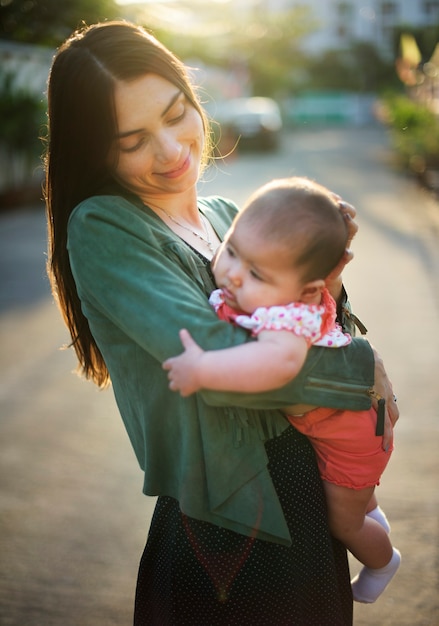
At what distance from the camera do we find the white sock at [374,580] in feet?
6.05

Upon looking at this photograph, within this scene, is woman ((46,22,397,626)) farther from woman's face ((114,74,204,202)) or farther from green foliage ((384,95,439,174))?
green foliage ((384,95,439,174))

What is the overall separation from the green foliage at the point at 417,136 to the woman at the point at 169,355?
38.3 feet

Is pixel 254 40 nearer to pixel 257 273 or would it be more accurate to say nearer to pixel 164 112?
pixel 164 112

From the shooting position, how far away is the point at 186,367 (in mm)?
1323

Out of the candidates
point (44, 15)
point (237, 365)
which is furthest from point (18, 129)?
point (237, 365)

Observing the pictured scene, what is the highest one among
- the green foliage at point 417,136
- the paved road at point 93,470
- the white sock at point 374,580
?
the white sock at point 374,580

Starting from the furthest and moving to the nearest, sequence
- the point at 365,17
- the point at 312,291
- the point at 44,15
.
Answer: the point at 365,17 < the point at 44,15 < the point at 312,291

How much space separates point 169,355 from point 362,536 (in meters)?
0.68

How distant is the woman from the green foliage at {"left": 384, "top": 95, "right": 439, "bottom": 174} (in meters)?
11.7

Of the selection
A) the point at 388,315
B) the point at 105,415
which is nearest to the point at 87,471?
the point at 105,415

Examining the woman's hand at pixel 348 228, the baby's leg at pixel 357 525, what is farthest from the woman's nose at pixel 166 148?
the baby's leg at pixel 357 525

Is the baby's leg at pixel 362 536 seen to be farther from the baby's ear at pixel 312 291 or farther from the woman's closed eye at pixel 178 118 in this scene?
the woman's closed eye at pixel 178 118

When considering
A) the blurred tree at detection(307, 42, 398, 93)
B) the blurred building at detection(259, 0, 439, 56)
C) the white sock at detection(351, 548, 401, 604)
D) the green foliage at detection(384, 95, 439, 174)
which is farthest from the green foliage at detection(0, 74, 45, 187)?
the blurred tree at detection(307, 42, 398, 93)

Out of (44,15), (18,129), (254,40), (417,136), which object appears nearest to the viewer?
(18,129)
